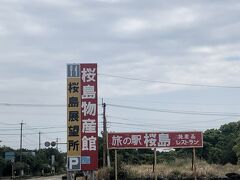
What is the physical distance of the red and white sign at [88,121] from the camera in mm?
19688

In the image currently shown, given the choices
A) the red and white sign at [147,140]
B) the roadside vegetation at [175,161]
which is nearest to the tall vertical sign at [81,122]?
the red and white sign at [147,140]

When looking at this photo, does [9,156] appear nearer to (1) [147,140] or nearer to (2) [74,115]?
(1) [147,140]

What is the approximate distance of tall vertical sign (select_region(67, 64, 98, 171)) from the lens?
1967cm

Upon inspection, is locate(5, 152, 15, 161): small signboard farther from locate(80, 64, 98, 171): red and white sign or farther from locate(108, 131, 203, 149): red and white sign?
locate(80, 64, 98, 171): red and white sign

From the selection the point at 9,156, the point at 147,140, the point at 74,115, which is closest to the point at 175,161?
the point at 147,140

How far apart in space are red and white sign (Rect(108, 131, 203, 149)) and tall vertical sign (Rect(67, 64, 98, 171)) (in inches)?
224

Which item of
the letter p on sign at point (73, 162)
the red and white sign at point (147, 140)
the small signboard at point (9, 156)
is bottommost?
the small signboard at point (9, 156)

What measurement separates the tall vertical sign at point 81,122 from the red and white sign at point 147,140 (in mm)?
5699

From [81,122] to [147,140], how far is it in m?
6.55

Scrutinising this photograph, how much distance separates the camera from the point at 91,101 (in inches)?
779

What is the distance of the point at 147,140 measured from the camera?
83.4ft

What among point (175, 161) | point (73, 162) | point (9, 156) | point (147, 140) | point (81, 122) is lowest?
point (9, 156)

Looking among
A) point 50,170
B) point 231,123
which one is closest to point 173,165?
point 231,123

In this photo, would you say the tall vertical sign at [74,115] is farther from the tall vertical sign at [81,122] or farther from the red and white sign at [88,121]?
the red and white sign at [88,121]
